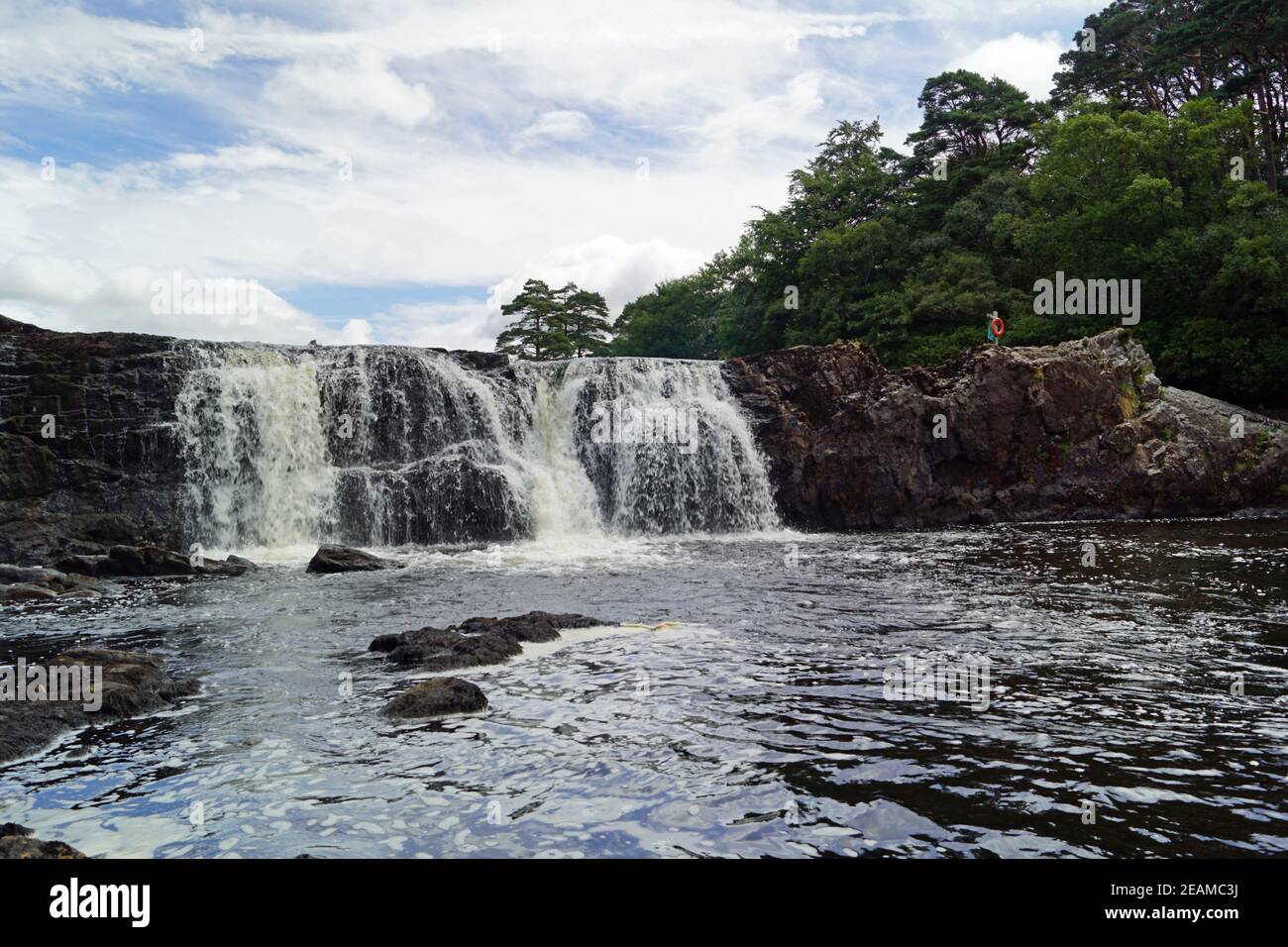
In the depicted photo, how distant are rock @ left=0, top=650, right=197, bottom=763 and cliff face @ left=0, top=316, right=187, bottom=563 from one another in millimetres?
13322

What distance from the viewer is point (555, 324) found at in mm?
71750

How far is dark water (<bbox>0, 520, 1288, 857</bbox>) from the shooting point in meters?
5.55

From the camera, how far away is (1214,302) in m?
32.4

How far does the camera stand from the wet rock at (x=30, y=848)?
4.73 m

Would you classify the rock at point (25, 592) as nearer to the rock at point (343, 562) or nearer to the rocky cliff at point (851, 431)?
the rock at point (343, 562)

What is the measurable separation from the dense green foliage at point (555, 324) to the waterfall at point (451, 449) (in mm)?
39865

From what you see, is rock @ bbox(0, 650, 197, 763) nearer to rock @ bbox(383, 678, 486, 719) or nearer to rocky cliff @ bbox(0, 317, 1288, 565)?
rock @ bbox(383, 678, 486, 719)

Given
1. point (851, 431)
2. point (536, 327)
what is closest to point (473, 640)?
point (851, 431)

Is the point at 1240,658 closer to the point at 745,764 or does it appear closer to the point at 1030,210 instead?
the point at 745,764

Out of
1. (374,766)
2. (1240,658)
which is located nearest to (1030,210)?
(1240,658)

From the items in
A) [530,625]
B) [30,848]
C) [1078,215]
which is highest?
[1078,215]

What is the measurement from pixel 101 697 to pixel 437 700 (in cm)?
323

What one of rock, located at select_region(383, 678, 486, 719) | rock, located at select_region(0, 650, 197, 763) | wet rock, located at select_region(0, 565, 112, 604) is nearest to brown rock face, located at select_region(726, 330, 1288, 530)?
wet rock, located at select_region(0, 565, 112, 604)

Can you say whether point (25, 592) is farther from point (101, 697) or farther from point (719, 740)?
point (719, 740)
